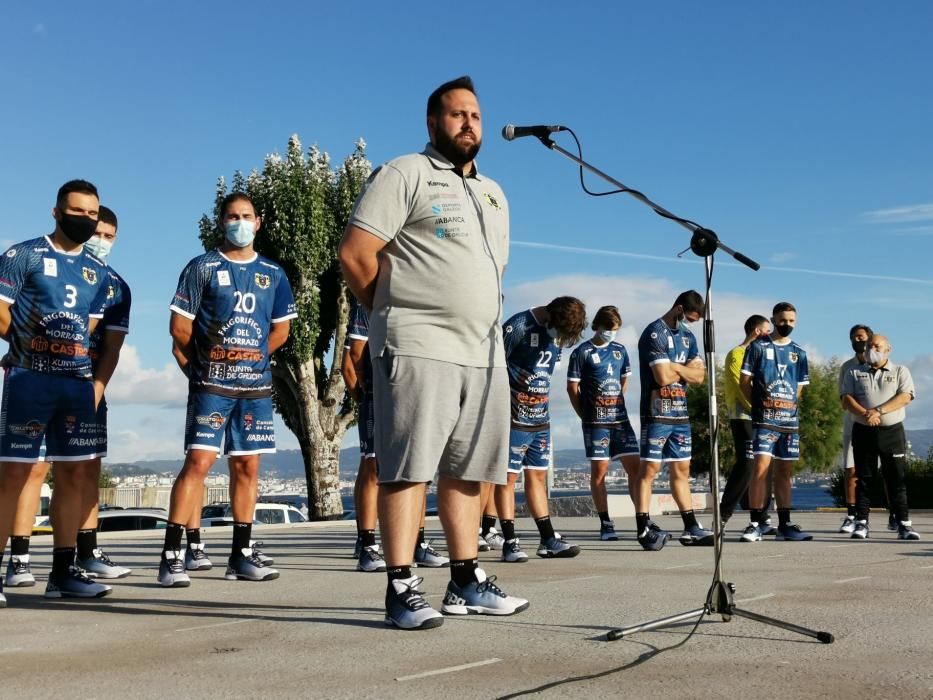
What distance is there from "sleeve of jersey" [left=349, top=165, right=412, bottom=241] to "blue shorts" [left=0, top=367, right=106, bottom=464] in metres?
2.39

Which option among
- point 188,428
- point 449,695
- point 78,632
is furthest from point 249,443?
point 449,695

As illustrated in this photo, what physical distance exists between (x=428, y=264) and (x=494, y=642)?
166 cm

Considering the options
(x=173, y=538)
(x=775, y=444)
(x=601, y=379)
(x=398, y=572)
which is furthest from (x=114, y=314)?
(x=775, y=444)

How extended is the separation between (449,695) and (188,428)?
157 inches

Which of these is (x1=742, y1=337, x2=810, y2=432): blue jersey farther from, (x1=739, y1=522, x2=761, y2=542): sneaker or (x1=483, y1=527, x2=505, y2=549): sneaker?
(x1=483, y1=527, x2=505, y2=549): sneaker

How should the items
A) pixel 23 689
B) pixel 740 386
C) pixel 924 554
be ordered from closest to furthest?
pixel 23 689, pixel 924 554, pixel 740 386

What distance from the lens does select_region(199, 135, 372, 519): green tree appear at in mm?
33125

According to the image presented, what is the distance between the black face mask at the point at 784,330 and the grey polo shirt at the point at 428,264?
243 inches

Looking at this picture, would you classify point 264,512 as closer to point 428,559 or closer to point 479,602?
point 428,559

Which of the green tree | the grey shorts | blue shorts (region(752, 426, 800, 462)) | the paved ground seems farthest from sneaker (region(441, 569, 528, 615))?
the green tree

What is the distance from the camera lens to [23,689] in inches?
132

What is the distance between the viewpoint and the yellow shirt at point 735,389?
1085cm

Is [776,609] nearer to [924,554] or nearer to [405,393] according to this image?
[405,393]

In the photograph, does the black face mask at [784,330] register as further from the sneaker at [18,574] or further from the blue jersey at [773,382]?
the sneaker at [18,574]
